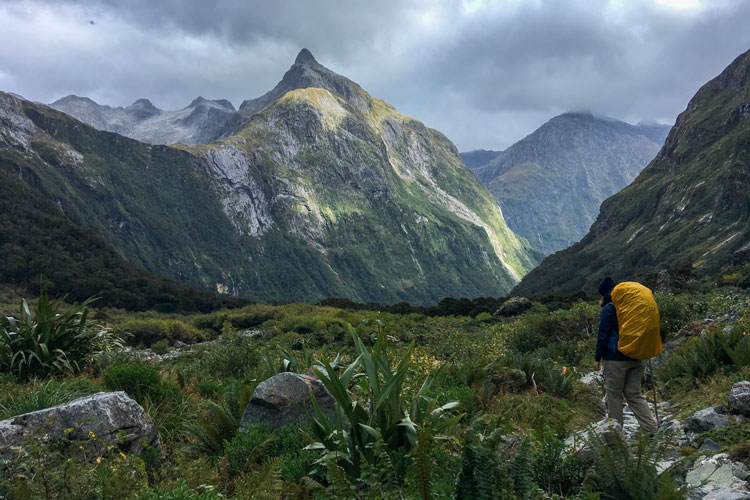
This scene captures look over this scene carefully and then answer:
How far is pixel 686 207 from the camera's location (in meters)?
87.9

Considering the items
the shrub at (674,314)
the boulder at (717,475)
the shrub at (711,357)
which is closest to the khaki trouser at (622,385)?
the boulder at (717,475)

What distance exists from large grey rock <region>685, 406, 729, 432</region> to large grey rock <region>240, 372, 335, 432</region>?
4103mm

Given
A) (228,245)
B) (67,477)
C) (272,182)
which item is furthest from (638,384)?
(272,182)

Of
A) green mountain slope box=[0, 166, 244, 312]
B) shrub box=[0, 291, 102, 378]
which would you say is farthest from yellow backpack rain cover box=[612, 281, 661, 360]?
green mountain slope box=[0, 166, 244, 312]

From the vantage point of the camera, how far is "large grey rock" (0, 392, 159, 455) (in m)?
3.88

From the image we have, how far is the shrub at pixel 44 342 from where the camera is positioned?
673 centimetres

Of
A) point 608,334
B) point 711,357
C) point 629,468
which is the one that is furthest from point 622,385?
point 629,468

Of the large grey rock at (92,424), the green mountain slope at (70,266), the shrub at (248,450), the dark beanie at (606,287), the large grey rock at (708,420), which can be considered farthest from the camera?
the green mountain slope at (70,266)

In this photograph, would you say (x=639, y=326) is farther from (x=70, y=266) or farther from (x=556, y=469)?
(x=70, y=266)

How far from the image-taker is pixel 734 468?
3605 mm

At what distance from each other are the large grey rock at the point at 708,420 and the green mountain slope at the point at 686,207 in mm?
55695

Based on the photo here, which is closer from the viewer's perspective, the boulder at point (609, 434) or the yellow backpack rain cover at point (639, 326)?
the boulder at point (609, 434)

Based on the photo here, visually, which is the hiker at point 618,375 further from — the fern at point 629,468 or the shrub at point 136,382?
the shrub at point 136,382

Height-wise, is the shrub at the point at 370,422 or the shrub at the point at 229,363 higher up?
the shrub at the point at 229,363
